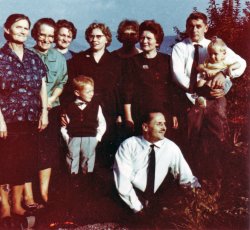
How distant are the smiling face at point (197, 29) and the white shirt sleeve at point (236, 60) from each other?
371 mm

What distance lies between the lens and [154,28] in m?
6.00

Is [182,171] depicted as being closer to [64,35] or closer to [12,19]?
[64,35]

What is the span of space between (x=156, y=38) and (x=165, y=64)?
0.32 metres

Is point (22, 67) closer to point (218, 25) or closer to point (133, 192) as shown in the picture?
point (133, 192)

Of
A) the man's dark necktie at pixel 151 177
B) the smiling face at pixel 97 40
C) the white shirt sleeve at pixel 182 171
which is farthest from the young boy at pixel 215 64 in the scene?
the smiling face at pixel 97 40

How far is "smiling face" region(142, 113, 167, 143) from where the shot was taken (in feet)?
19.7

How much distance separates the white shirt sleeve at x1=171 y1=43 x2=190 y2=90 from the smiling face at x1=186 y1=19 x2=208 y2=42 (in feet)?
0.61

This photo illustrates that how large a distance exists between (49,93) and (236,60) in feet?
7.39

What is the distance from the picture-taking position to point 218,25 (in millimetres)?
6164

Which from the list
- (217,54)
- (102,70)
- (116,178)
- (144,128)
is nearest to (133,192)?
(116,178)

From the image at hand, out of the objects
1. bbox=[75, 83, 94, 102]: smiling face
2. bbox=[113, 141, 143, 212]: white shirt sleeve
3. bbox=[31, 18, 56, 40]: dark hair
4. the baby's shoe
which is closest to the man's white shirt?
bbox=[113, 141, 143, 212]: white shirt sleeve

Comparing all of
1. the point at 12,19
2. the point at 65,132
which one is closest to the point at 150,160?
the point at 65,132

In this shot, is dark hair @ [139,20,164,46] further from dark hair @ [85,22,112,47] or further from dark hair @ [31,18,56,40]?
dark hair @ [31,18,56,40]

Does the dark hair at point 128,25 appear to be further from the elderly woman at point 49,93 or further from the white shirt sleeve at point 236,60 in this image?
the white shirt sleeve at point 236,60
